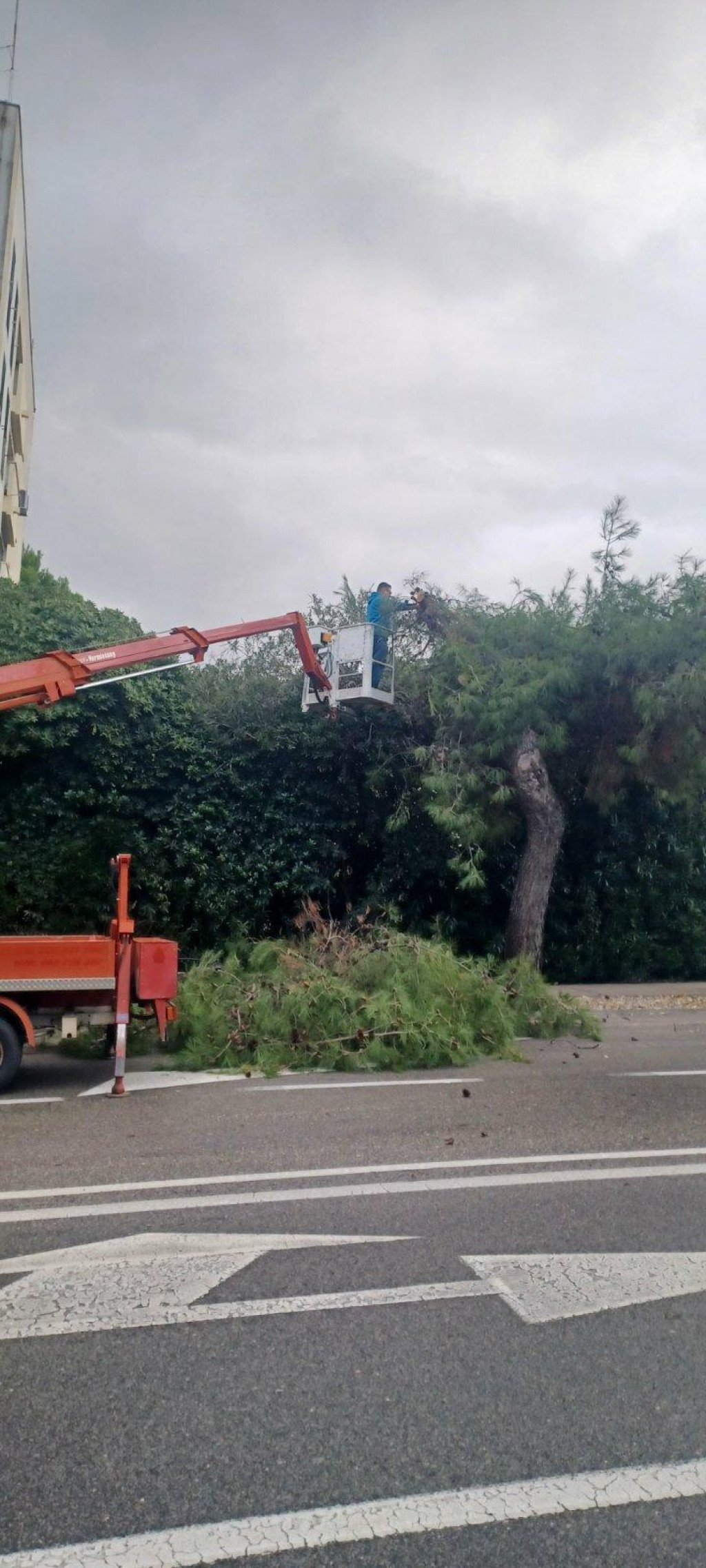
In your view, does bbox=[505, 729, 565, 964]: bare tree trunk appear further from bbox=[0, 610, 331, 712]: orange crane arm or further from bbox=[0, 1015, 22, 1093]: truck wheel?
bbox=[0, 1015, 22, 1093]: truck wheel

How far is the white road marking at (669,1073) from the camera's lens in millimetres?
10344

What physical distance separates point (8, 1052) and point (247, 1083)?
2.02 metres

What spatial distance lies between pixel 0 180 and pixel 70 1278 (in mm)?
27846

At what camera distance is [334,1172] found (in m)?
6.58

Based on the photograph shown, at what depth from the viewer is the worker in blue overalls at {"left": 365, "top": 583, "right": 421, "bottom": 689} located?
60.0ft

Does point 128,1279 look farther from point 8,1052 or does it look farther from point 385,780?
point 385,780

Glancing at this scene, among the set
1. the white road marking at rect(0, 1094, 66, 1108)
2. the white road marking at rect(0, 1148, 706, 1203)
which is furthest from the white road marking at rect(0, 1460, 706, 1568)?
the white road marking at rect(0, 1094, 66, 1108)

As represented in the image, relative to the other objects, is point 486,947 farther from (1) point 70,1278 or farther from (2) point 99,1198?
(1) point 70,1278

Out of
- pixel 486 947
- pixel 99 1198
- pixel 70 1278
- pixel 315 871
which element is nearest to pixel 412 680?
pixel 315 871

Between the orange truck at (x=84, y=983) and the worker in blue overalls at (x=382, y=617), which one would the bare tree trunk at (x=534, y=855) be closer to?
the worker in blue overalls at (x=382, y=617)

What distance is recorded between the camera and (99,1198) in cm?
598

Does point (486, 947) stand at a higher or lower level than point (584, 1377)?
higher

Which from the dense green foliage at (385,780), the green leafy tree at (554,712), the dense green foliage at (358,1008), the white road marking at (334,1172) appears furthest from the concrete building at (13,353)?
the white road marking at (334,1172)

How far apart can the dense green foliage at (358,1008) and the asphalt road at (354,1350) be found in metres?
3.30
